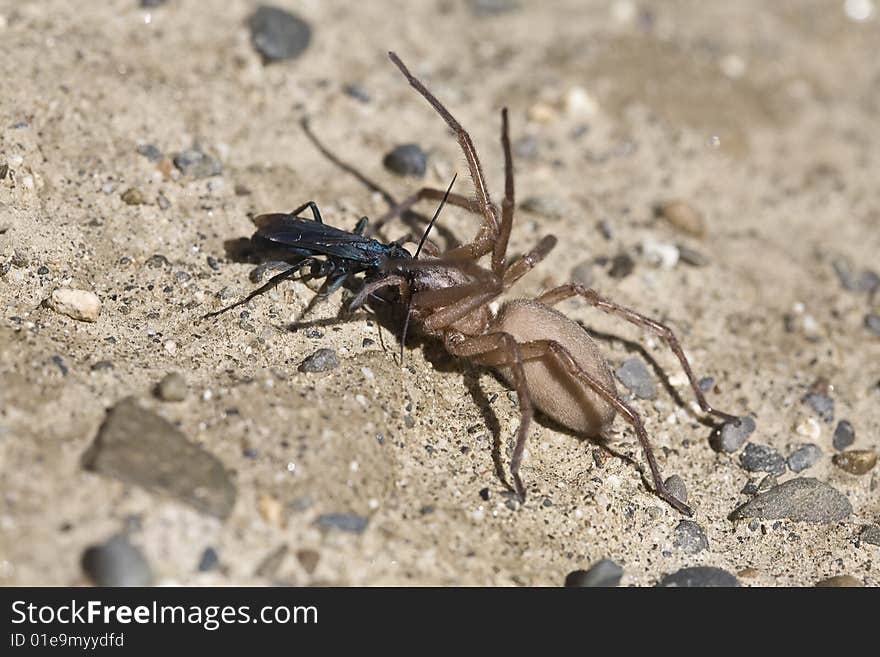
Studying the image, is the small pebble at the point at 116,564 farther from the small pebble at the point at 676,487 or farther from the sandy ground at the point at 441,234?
the small pebble at the point at 676,487

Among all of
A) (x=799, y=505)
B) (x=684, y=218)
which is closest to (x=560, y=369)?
(x=799, y=505)

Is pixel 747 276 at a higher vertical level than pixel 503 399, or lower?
higher

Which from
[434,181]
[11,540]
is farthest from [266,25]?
[11,540]

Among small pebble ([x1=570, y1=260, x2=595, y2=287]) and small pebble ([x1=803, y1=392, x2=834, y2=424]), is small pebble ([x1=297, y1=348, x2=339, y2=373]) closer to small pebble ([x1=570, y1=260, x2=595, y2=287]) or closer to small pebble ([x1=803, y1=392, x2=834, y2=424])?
small pebble ([x1=570, y1=260, x2=595, y2=287])

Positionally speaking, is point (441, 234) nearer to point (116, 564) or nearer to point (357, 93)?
point (357, 93)

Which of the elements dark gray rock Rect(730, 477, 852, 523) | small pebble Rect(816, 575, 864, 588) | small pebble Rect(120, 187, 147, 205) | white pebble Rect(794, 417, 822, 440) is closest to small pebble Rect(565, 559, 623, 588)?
dark gray rock Rect(730, 477, 852, 523)

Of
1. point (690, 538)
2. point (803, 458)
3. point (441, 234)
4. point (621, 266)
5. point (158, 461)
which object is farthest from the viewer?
point (621, 266)
